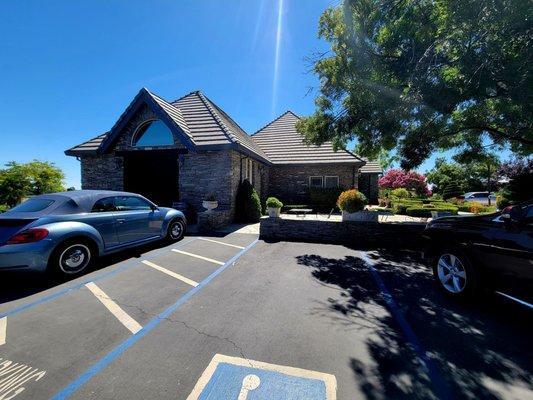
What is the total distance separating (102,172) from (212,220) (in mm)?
7564

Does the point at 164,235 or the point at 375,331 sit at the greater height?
the point at 164,235

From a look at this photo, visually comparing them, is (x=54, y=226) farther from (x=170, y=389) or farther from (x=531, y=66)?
(x=531, y=66)

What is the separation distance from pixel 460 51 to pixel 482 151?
7.16 meters

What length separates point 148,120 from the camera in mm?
12141

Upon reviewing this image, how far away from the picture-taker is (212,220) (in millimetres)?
10008

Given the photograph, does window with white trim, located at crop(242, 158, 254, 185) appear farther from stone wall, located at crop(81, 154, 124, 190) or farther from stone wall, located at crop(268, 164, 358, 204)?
stone wall, located at crop(81, 154, 124, 190)

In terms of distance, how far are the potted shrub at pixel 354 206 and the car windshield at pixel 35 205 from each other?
849 cm

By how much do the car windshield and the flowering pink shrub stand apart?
39.9 meters

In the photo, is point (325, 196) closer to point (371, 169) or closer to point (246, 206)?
point (246, 206)

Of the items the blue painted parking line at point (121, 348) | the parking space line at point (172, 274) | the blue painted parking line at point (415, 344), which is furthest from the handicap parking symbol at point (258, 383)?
the parking space line at point (172, 274)

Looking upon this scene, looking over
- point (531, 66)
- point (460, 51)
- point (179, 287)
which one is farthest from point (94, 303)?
point (531, 66)

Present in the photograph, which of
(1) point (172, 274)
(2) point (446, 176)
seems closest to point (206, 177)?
(1) point (172, 274)

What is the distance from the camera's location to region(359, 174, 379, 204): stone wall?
23219mm

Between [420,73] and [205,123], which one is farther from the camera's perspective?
[205,123]
